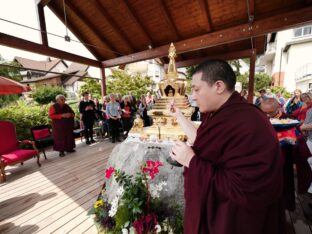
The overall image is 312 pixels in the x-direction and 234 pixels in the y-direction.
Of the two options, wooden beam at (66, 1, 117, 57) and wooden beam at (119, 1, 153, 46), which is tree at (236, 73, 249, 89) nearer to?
wooden beam at (119, 1, 153, 46)

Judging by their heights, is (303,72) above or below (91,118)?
above

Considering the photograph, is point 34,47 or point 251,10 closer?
point 251,10

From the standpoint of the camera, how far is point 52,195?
3309 mm

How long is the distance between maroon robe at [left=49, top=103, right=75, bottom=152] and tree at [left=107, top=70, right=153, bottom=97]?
12096mm

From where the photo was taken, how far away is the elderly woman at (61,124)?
538 cm

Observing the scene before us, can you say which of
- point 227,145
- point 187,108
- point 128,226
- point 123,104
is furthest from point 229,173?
point 123,104

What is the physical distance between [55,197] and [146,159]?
6.34 ft

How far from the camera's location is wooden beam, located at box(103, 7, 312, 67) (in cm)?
438

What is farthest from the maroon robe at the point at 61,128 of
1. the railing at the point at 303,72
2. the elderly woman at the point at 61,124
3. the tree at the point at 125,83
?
the railing at the point at 303,72

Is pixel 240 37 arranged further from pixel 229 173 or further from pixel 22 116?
pixel 22 116

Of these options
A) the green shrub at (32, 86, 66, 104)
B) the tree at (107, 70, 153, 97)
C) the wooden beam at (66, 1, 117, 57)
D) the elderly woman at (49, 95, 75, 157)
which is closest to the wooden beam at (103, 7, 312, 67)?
the wooden beam at (66, 1, 117, 57)

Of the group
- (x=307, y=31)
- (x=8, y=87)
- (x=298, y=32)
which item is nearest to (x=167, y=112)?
(x=8, y=87)

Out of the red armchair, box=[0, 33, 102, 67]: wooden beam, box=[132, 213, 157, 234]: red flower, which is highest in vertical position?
box=[0, 33, 102, 67]: wooden beam

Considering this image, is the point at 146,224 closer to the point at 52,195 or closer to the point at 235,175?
the point at 235,175
